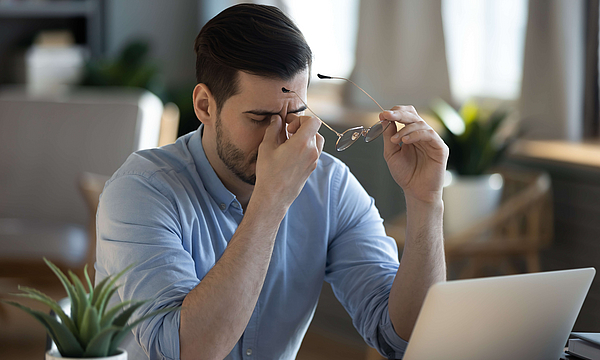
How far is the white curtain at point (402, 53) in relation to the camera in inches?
122

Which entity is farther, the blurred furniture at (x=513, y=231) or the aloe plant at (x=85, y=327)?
the blurred furniture at (x=513, y=231)

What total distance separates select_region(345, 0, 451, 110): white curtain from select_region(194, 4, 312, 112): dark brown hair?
198 cm

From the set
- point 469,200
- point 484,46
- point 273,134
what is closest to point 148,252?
point 273,134

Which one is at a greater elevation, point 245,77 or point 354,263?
point 245,77

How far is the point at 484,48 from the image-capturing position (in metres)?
3.00

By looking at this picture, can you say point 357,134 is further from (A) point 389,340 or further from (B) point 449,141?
(B) point 449,141

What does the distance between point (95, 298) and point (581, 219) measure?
81.7 inches

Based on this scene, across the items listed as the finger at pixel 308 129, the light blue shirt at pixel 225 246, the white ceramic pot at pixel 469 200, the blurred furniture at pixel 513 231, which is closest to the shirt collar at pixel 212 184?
the light blue shirt at pixel 225 246

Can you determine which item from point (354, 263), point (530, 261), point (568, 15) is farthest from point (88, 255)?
point (568, 15)

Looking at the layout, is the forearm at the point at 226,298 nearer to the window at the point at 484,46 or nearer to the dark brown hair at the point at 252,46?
the dark brown hair at the point at 252,46

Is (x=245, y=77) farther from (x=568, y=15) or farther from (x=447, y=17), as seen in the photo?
(x=447, y=17)

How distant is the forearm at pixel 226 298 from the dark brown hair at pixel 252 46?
303 millimetres

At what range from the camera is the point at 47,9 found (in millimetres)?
3811

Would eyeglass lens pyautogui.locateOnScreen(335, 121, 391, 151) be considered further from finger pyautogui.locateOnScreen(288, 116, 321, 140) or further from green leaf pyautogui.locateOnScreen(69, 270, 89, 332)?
green leaf pyautogui.locateOnScreen(69, 270, 89, 332)
